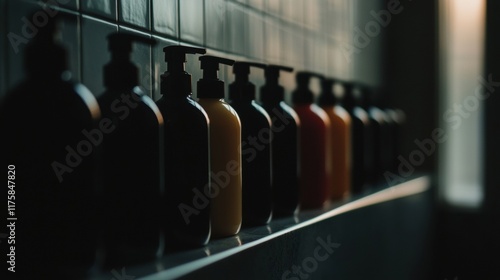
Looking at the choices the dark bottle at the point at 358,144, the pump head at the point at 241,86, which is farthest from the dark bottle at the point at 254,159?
the dark bottle at the point at 358,144

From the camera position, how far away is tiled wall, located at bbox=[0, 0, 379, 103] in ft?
1.57

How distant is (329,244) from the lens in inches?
26.3

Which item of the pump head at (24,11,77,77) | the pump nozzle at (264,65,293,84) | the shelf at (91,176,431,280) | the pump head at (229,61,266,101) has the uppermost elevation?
the pump nozzle at (264,65,293,84)

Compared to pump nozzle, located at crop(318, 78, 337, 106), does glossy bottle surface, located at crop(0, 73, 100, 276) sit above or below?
below

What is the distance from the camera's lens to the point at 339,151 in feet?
2.79

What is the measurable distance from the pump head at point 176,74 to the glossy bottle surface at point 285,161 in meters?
0.17

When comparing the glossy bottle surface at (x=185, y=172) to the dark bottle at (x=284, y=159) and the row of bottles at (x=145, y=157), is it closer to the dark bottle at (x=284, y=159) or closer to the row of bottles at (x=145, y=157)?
the row of bottles at (x=145, y=157)

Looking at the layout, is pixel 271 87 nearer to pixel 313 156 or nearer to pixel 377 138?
pixel 313 156

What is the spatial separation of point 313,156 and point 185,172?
0.28 metres

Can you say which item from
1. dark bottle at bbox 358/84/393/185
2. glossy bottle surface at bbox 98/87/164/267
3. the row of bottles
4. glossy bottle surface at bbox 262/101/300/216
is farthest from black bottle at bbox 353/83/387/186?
glossy bottle surface at bbox 98/87/164/267

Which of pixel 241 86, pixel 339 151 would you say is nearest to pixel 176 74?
pixel 241 86

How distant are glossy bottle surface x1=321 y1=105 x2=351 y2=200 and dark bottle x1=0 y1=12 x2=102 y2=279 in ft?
1.68

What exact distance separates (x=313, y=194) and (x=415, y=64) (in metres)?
0.96

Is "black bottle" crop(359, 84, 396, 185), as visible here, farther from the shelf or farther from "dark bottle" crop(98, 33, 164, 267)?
"dark bottle" crop(98, 33, 164, 267)
